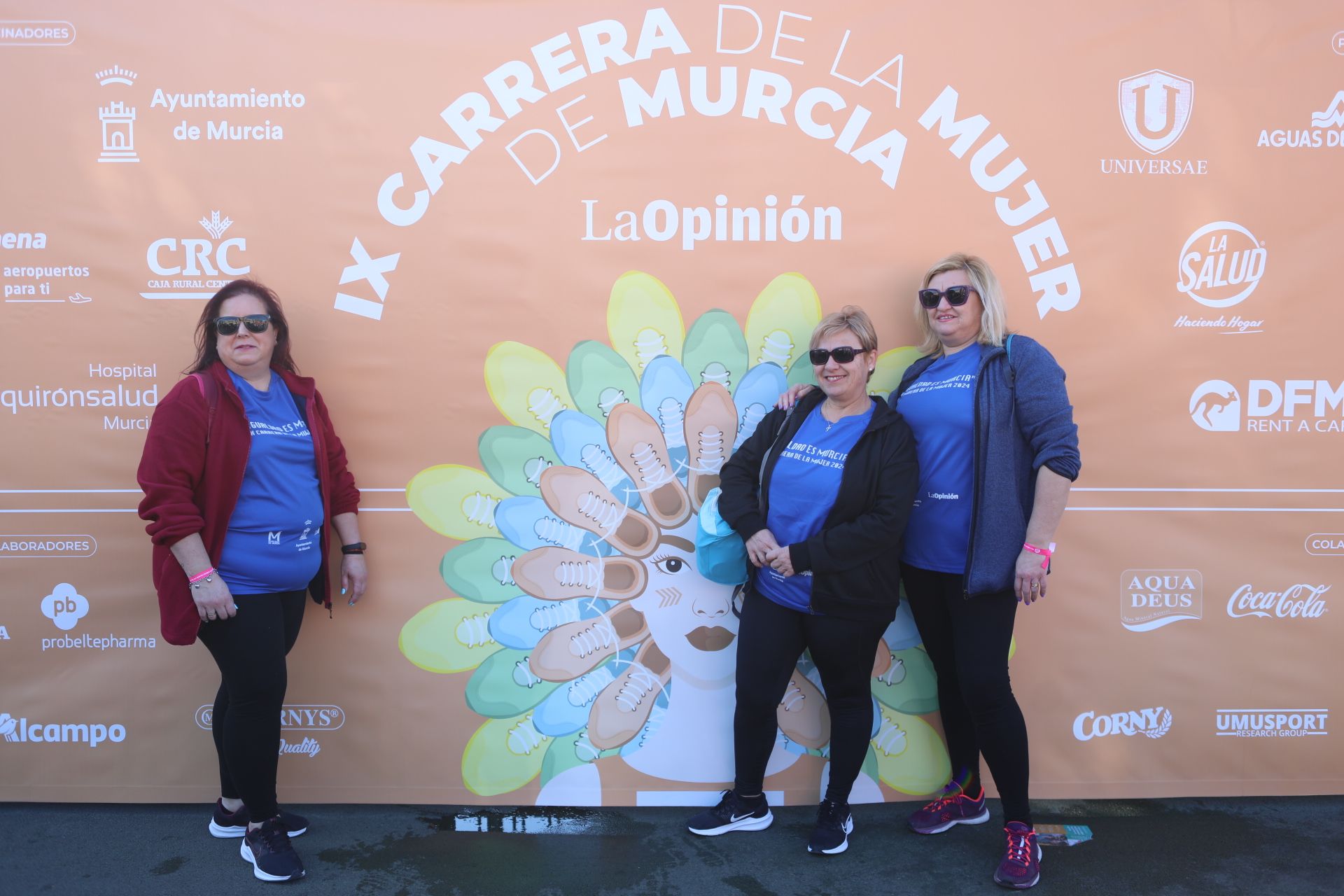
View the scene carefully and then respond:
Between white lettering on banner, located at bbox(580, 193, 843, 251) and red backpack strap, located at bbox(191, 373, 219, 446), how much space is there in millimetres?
1248

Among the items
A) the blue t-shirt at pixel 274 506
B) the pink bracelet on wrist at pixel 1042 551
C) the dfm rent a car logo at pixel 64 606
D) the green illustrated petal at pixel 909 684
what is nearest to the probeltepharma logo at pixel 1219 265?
the pink bracelet on wrist at pixel 1042 551

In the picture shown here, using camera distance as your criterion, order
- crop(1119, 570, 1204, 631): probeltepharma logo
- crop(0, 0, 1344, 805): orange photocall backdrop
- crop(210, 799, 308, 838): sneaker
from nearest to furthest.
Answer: crop(210, 799, 308, 838): sneaker, crop(0, 0, 1344, 805): orange photocall backdrop, crop(1119, 570, 1204, 631): probeltepharma logo

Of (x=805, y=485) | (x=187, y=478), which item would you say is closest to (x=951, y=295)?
(x=805, y=485)

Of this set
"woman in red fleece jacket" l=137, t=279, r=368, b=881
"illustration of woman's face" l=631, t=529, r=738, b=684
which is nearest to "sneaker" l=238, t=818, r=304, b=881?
"woman in red fleece jacket" l=137, t=279, r=368, b=881

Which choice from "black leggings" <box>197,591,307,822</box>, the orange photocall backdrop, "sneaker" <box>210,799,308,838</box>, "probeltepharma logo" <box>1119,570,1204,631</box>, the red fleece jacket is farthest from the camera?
"probeltepharma logo" <box>1119,570,1204,631</box>

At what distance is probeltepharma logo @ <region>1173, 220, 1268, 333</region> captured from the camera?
284cm

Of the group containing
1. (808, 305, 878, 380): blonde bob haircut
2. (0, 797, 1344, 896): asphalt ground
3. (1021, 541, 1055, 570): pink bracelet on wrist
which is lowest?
(0, 797, 1344, 896): asphalt ground

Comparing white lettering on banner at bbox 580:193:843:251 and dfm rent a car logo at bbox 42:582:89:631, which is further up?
white lettering on banner at bbox 580:193:843:251

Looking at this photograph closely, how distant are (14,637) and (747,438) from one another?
2.68 m

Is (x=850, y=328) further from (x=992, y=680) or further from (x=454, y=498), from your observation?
(x=454, y=498)

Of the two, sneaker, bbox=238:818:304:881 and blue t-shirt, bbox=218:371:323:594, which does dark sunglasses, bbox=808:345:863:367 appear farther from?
sneaker, bbox=238:818:304:881

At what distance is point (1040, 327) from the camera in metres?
2.83

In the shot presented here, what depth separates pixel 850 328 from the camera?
247 cm

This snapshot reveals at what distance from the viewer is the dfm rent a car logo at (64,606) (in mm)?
2850
